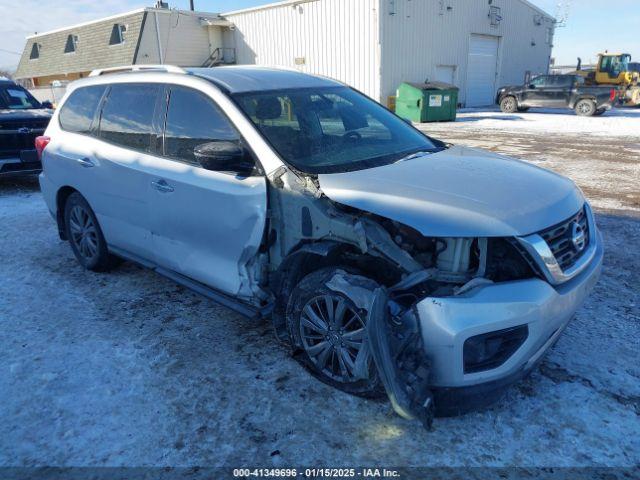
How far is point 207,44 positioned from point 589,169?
24.3 meters

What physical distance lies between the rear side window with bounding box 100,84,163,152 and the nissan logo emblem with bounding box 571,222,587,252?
296cm

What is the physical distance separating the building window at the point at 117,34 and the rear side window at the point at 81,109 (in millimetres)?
25952

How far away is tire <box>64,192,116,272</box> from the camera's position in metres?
4.52

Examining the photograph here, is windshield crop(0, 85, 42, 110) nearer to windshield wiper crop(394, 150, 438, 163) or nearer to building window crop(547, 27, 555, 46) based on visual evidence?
windshield wiper crop(394, 150, 438, 163)

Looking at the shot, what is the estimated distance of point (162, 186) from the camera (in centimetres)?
356

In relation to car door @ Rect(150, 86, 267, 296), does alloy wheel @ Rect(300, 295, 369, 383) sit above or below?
below

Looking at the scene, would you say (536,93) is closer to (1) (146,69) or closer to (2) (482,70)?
(2) (482,70)

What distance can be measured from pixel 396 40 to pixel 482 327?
71.7 feet

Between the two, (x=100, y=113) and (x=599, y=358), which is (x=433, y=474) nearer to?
(x=599, y=358)

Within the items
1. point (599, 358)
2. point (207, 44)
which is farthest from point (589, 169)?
point (207, 44)

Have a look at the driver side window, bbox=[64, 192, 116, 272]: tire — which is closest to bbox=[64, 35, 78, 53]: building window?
the driver side window

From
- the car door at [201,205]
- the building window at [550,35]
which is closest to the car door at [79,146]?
the car door at [201,205]

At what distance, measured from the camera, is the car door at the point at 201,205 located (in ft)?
10.1

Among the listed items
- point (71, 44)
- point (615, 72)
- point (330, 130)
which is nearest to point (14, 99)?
point (330, 130)
